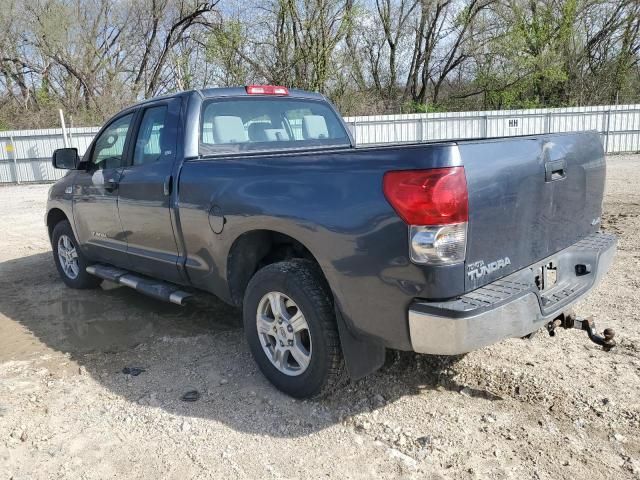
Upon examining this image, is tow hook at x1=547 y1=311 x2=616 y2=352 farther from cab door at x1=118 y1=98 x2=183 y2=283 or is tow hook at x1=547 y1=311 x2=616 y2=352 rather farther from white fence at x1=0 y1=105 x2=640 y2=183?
white fence at x1=0 y1=105 x2=640 y2=183

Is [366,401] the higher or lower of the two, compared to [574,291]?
lower

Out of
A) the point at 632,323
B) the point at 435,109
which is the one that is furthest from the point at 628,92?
the point at 632,323

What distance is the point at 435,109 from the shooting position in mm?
27250

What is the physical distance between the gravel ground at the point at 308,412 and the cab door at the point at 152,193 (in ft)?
2.15

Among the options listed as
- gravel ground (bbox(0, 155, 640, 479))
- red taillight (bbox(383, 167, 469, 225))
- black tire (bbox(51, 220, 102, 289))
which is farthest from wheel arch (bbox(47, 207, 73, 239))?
red taillight (bbox(383, 167, 469, 225))

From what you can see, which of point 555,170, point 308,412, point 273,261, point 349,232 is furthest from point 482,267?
point 273,261

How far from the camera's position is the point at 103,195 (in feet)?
16.0

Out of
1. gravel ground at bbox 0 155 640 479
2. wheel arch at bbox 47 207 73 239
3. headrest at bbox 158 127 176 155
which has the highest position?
headrest at bbox 158 127 176 155

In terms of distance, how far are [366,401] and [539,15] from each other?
1177 inches

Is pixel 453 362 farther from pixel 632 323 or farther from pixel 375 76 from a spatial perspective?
pixel 375 76

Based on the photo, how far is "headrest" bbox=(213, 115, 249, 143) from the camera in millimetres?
4164

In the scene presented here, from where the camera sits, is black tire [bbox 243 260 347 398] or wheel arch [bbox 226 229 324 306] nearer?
black tire [bbox 243 260 347 398]

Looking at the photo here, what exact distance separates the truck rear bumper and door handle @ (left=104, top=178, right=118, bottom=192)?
3.10 meters

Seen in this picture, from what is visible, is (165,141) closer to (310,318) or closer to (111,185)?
(111,185)
